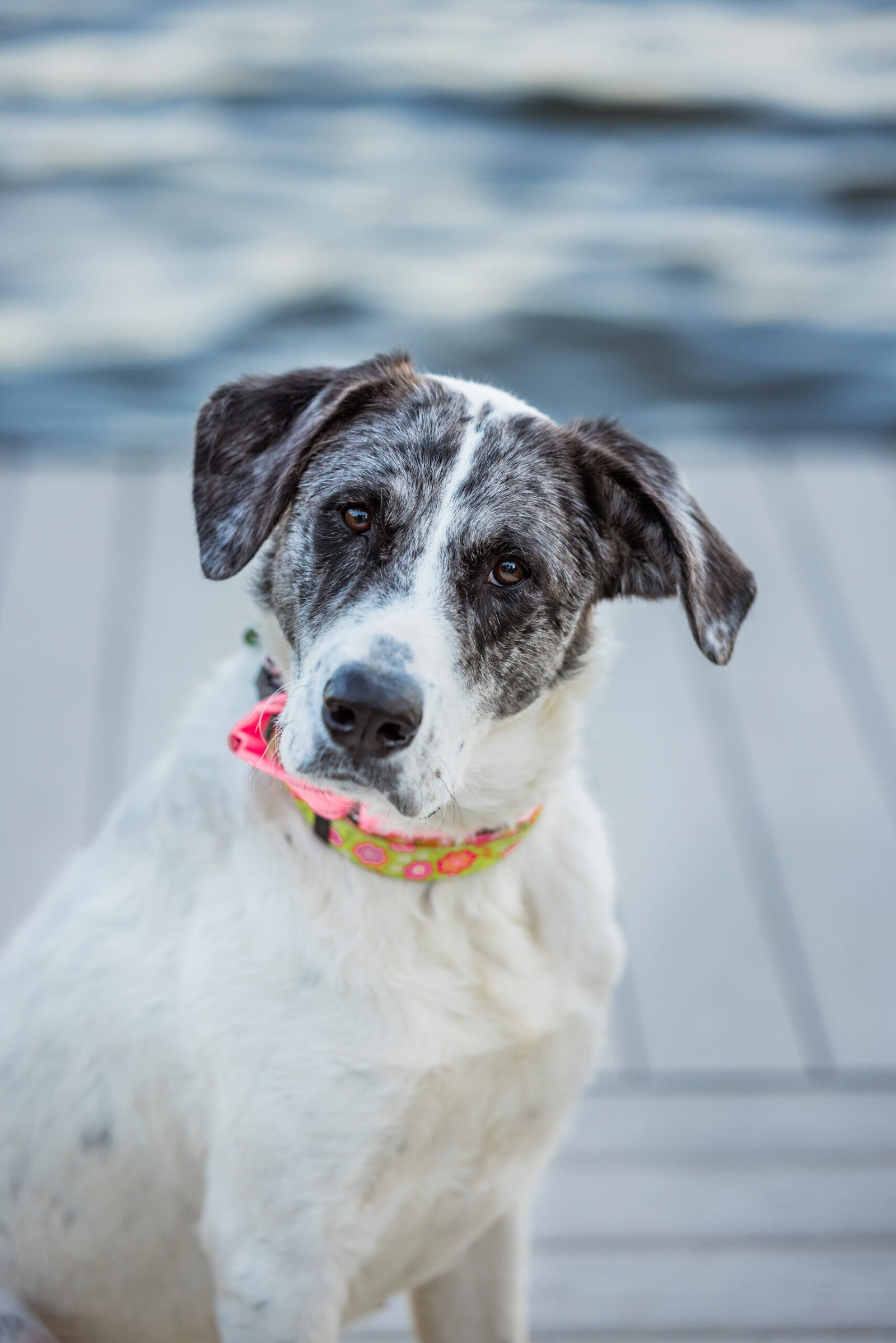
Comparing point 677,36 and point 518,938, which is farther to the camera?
point 677,36

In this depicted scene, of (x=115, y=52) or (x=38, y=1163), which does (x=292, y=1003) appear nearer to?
(x=38, y=1163)

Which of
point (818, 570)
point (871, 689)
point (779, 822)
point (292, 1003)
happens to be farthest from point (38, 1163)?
point (818, 570)

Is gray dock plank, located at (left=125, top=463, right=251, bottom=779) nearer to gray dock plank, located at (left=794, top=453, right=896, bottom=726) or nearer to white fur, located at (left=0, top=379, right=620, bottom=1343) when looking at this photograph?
white fur, located at (left=0, top=379, right=620, bottom=1343)

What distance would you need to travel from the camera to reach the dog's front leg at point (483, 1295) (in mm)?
1961

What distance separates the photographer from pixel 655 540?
1.72 m

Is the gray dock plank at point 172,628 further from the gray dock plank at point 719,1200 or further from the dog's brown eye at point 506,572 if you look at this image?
the dog's brown eye at point 506,572

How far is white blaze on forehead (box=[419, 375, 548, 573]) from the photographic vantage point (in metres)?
1.61

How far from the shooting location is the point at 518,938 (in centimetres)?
172

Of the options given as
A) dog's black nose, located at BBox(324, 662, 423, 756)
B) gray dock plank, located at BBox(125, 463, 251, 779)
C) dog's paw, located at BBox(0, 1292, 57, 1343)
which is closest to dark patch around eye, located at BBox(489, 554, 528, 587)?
dog's black nose, located at BBox(324, 662, 423, 756)

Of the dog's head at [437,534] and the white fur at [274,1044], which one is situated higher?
the dog's head at [437,534]

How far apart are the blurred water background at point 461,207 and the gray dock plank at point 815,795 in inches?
36.2

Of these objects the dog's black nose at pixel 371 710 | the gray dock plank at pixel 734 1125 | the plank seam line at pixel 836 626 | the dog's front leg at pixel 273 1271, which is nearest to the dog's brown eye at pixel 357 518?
the dog's black nose at pixel 371 710

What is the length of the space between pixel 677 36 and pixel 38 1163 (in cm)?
668

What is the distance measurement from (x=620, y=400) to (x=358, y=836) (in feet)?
11.9
